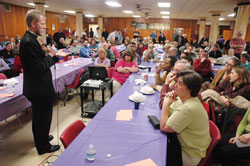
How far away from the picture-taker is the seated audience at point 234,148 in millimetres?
2038

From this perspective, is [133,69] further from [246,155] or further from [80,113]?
[246,155]

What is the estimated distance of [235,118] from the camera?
248 centimetres

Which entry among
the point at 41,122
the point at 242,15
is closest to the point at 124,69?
the point at 41,122

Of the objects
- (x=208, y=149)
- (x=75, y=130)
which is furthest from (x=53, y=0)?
(x=208, y=149)

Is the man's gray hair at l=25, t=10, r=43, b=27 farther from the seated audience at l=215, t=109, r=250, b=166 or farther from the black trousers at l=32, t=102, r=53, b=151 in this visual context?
the seated audience at l=215, t=109, r=250, b=166

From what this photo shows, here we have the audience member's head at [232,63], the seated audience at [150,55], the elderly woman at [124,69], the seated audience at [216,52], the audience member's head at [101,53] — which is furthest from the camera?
the seated audience at [216,52]

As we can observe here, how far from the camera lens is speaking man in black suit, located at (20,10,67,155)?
85.0 inches

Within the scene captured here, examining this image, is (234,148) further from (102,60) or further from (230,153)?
(102,60)

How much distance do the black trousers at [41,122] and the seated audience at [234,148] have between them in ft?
7.53

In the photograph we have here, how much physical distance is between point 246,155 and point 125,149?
4.77 ft

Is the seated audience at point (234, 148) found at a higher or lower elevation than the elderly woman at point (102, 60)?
lower

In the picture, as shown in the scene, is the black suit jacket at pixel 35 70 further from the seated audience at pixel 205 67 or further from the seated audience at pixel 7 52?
the seated audience at pixel 7 52

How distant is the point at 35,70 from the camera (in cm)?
219

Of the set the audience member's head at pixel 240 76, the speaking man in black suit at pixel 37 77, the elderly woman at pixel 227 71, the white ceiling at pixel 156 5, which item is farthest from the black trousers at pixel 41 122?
the white ceiling at pixel 156 5
